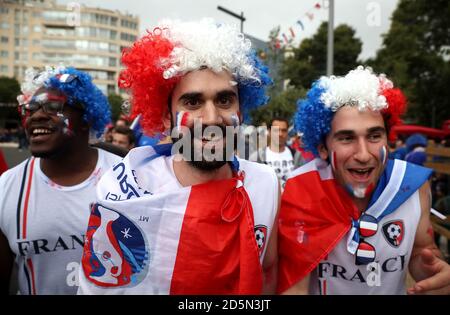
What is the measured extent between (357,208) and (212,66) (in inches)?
43.4

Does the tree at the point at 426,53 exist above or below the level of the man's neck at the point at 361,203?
above

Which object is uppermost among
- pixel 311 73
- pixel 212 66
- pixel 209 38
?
pixel 311 73

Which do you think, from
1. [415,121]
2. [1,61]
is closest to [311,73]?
[415,121]

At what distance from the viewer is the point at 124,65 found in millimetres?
2227

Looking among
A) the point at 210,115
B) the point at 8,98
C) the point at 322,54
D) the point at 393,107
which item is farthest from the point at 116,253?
the point at 8,98

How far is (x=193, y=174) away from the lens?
199 centimetres

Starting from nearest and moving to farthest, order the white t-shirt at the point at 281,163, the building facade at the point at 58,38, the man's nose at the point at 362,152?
the man's nose at the point at 362,152 < the white t-shirt at the point at 281,163 < the building facade at the point at 58,38

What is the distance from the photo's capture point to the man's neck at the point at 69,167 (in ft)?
8.34

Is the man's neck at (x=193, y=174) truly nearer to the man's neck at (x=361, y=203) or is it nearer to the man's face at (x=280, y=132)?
the man's neck at (x=361, y=203)

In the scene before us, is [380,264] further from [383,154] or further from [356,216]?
[383,154]

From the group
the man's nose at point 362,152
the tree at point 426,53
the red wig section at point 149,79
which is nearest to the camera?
the red wig section at point 149,79

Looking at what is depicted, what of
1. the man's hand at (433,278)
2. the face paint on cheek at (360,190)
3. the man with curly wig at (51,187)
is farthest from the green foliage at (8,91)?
the man's hand at (433,278)
